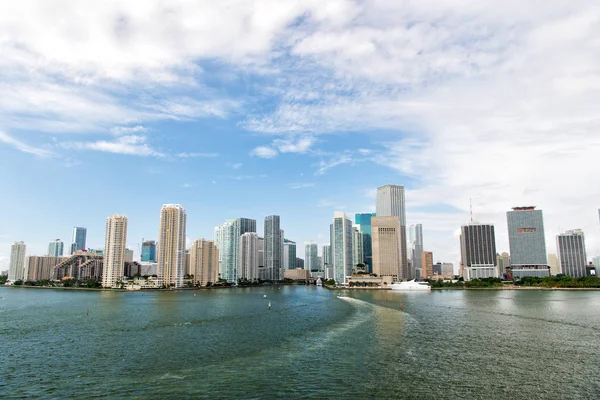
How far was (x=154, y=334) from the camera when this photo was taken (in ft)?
207

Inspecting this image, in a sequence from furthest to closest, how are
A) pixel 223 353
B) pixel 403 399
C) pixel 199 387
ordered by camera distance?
pixel 223 353 → pixel 199 387 → pixel 403 399

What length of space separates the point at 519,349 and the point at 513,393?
1960 cm

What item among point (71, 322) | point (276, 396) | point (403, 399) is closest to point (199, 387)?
point (276, 396)

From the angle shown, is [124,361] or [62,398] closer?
[62,398]

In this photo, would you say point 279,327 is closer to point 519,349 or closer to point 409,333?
point 409,333

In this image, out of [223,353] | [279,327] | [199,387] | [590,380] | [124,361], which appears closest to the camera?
[199,387]

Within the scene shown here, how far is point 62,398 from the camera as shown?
32.7 metres

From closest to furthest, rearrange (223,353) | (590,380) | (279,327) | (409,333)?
(590,380)
(223,353)
(409,333)
(279,327)

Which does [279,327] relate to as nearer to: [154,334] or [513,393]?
[154,334]

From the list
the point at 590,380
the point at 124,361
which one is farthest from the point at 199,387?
the point at 590,380

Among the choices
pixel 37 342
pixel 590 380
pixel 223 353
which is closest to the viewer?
pixel 590 380

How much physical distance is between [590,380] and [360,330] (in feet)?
111

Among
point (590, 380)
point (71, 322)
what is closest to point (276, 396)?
point (590, 380)

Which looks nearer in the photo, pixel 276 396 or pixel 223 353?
pixel 276 396
